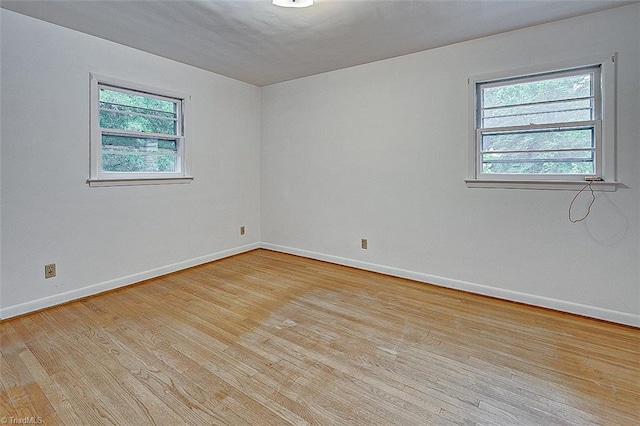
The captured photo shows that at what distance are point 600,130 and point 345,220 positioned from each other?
2549 mm

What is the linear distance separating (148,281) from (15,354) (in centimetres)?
144

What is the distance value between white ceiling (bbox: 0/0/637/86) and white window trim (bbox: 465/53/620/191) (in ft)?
1.22

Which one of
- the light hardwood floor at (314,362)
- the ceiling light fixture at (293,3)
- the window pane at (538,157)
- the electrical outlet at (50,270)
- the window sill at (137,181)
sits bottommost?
the light hardwood floor at (314,362)

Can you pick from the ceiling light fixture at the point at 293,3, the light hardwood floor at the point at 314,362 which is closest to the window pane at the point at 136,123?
the light hardwood floor at the point at 314,362

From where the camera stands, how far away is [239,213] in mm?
4684

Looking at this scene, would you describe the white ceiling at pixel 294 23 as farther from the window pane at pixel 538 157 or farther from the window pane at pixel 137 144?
the window pane at pixel 538 157

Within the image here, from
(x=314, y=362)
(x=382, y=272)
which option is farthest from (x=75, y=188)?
(x=382, y=272)

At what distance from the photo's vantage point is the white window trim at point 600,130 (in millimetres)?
2547

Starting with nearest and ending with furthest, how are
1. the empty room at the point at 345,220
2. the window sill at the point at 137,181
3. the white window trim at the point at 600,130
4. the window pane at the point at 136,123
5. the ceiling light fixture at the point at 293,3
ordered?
1. the empty room at the point at 345,220
2. the ceiling light fixture at the point at 293,3
3. the white window trim at the point at 600,130
4. the window sill at the point at 137,181
5. the window pane at the point at 136,123

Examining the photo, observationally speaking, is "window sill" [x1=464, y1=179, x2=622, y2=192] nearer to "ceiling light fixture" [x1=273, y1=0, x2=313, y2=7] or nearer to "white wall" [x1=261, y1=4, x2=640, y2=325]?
"white wall" [x1=261, y1=4, x2=640, y2=325]

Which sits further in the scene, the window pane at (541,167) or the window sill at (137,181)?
the window sill at (137,181)

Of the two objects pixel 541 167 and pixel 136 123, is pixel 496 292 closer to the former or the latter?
pixel 541 167

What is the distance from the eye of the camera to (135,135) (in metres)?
3.44

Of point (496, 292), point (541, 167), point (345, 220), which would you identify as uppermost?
point (541, 167)
